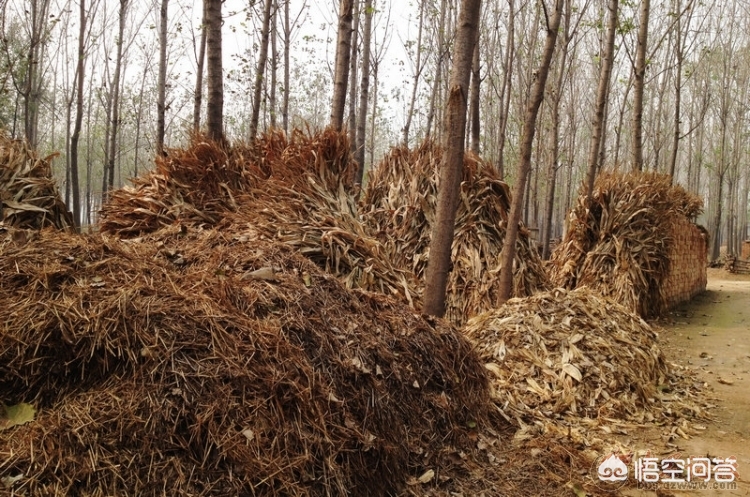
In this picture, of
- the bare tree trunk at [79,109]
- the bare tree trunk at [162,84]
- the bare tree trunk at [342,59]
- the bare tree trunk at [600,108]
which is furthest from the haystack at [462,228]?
the bare tree trunk at [79,109]

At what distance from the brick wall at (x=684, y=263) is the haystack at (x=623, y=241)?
20 cm

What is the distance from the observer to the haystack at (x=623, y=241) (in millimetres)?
7641

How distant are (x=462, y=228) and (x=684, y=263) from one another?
197 inches

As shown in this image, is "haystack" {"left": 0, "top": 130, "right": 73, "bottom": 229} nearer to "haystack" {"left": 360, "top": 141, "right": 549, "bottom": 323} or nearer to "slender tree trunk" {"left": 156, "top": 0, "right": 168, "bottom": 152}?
"haystack" {"left": 360, "top": 141, "right": 549, "bottom": 323}

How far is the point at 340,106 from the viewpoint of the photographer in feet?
21.5

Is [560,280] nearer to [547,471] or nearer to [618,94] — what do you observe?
[547,471]

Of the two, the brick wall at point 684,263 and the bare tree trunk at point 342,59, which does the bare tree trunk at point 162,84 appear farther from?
the brick wall at point 684,263

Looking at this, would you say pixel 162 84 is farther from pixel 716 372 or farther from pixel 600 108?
pixel 716 372

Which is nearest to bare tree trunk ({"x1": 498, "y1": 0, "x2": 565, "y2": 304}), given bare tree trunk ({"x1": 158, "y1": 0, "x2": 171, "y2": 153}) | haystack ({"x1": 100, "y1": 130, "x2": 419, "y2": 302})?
haystack ({"x1": 100, "y1": 130, "x2": 419, "y2": 302})

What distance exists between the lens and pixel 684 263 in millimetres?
8898

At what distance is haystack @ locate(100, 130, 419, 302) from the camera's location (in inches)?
149

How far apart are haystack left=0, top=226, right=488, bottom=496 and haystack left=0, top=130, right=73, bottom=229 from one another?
0.64 metres

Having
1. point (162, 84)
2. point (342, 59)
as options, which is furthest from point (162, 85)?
point (342, 59)

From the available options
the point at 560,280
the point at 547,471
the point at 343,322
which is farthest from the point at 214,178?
the point at 560,280
